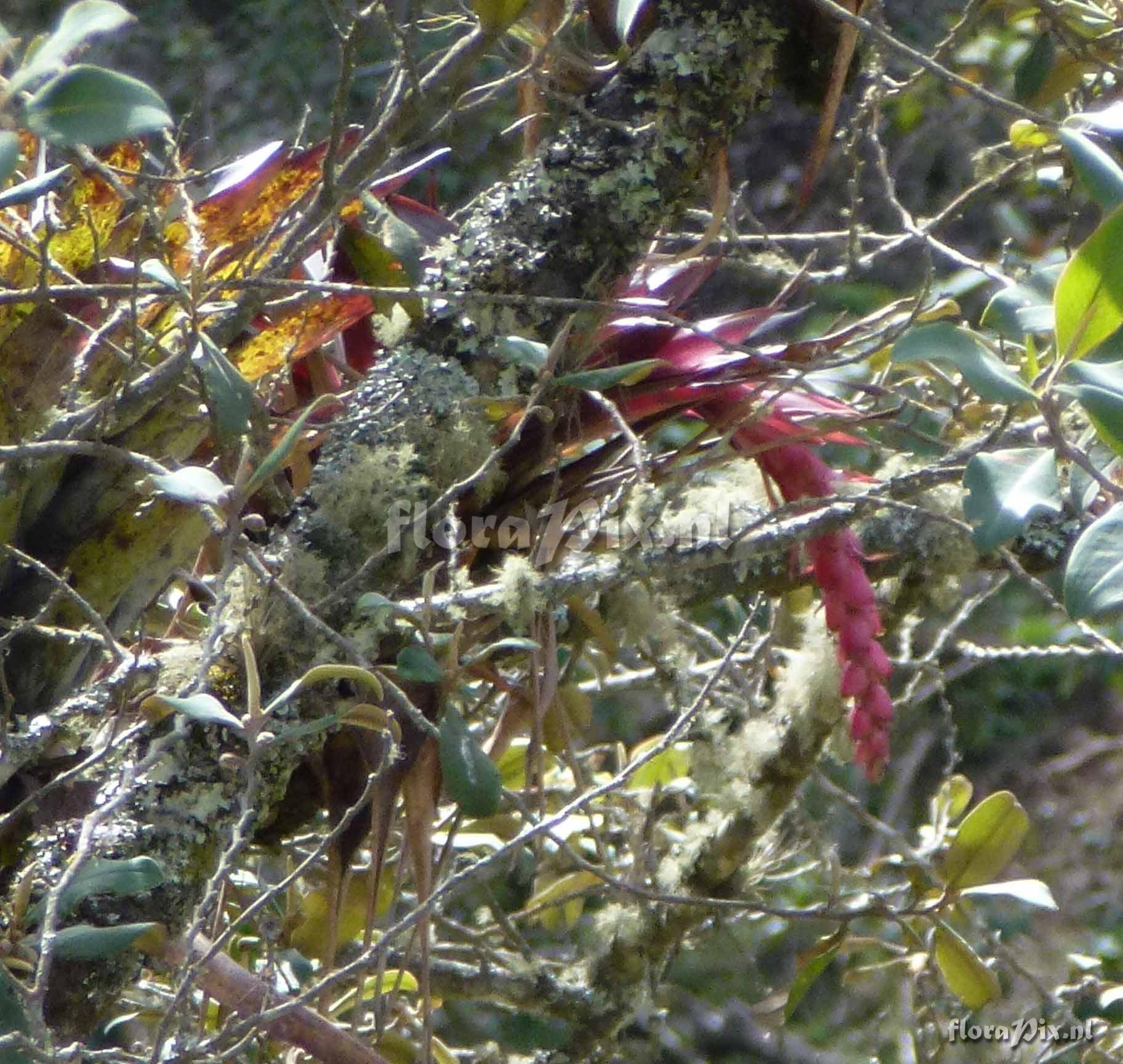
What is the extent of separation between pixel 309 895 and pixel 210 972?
0.25m

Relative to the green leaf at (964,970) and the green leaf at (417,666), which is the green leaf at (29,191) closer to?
the green leaf at (417,666)

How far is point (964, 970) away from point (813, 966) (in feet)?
0.38

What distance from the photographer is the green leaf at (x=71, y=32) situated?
0.52 metres

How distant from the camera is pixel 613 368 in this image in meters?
0.75

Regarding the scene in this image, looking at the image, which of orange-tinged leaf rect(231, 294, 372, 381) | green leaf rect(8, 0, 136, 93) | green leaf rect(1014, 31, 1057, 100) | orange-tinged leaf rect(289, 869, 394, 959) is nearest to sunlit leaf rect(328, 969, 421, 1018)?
orange-tinged leaf rect(289, 869, 394, 959)

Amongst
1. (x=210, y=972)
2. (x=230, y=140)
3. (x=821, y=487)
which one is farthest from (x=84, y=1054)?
(x=230, y=140)

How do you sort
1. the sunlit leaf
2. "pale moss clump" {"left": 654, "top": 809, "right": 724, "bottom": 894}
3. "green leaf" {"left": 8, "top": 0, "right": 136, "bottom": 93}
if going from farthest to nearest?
"pale moss clump" {"left": 654, "top": 809, "right": 724, "bottom": 894}, the sunlit leaf, "green leaf" {"left": 8, "top": 0, "right": 136, "bottom": 93}

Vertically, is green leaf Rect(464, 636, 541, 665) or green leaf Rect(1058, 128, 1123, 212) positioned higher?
green leaf Rect(1058, 128, 1123, 212)

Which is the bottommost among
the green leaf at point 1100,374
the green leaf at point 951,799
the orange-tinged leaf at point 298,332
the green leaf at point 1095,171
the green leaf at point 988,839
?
the green leaf at point 951,799

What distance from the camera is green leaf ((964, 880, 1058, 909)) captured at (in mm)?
977

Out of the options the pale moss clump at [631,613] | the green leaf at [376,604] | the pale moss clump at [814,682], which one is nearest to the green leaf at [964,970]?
the pale moss clump at [814,682]

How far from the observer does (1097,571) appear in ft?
2.02

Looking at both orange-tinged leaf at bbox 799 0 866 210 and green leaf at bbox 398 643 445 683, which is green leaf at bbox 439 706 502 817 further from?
orange-tinged leaf at bbox 799 0 866 210

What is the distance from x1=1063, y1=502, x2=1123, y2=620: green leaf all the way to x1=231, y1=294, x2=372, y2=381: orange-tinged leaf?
0.45 meters
